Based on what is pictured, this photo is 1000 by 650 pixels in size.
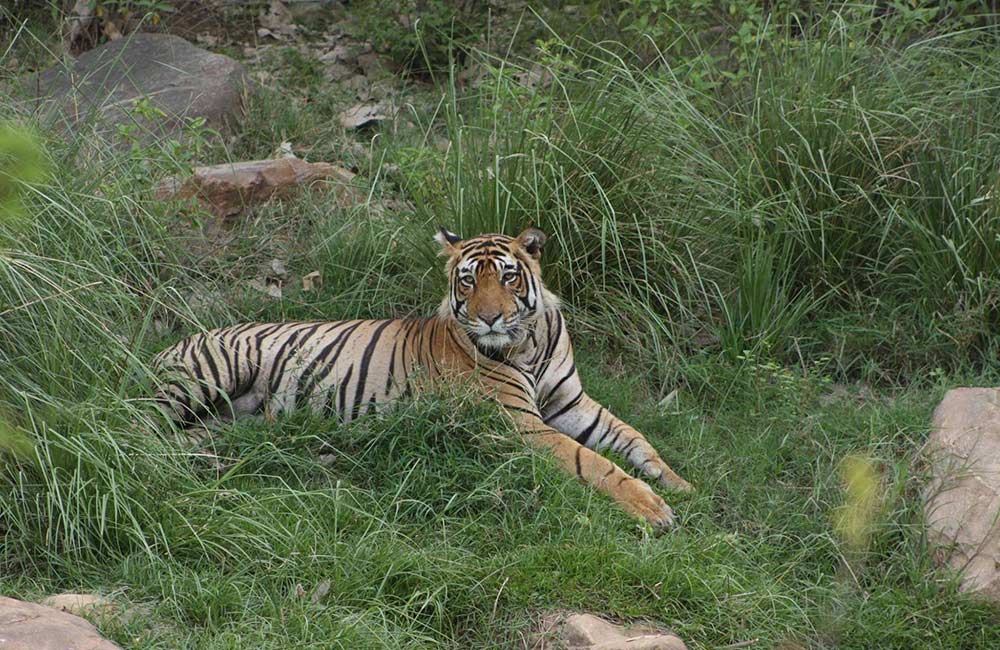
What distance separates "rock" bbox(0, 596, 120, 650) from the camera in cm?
347

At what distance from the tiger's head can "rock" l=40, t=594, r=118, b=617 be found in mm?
2043

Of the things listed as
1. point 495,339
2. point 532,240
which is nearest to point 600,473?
point 495,339

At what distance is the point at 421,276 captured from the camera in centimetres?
647

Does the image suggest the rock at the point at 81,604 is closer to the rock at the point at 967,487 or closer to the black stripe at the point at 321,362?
the black stripe at the point at 321,362

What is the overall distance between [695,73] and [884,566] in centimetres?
313

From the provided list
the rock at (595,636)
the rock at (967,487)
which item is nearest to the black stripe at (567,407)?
the rock at (967,487)

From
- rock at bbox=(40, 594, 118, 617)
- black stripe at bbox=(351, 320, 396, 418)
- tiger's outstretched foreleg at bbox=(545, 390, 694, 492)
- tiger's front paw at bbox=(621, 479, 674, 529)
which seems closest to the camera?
rock at bbox=(40, 594, 118, 617)

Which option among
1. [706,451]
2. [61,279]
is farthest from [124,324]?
[706,451]

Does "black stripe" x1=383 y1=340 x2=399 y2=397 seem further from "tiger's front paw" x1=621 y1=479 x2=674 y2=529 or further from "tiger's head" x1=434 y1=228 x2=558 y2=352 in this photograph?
"tiger's front paw" x1=621 y1=479 x2=674 y2=529

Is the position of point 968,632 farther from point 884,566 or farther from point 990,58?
point 990,58

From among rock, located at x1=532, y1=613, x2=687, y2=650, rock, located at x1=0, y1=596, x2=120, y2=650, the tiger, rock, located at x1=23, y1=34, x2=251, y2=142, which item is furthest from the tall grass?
rock, located at x1=0, y1=596, x2=120, y2=650

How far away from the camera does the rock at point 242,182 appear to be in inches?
283

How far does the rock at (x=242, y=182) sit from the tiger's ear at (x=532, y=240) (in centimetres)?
200

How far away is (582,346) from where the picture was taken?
20.6ft
